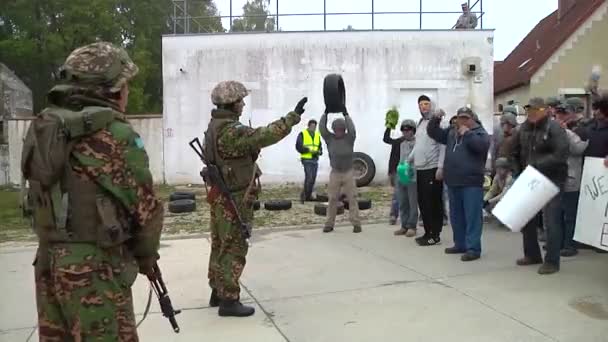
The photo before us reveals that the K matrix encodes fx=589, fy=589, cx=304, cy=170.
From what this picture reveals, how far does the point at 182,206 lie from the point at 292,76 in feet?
21.6

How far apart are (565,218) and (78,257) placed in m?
5.88

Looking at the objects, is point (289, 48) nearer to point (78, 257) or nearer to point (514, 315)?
point (514, 315)

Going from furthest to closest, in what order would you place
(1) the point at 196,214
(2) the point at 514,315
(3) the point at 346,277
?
(1) the point at 196,214, (3) the point at 346,277, (2) the point at 514,315

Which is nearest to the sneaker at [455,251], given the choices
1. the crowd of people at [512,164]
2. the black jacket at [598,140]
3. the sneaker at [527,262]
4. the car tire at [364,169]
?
the crowd of people at [512,164]

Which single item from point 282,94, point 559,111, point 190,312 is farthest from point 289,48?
point 190,312

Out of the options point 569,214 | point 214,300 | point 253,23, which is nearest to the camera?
point 214,300

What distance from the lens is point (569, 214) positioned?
679 centimetres

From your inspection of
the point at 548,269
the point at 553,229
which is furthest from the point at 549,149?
the point at 548,269

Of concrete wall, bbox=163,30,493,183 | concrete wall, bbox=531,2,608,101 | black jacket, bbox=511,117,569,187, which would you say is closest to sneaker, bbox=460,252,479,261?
Answer: black jacket, bbox=511,117,569,187

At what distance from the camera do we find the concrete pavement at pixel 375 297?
173 inches

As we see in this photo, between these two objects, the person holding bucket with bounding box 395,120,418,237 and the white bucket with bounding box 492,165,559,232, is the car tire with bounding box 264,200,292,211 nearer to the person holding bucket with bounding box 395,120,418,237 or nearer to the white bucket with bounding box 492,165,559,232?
the person holding bucket with bounding box 395,120,418,237

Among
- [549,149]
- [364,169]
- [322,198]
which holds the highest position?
[549,149]

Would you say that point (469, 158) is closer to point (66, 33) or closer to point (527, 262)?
point (527, 262)

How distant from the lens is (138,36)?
40531mm
